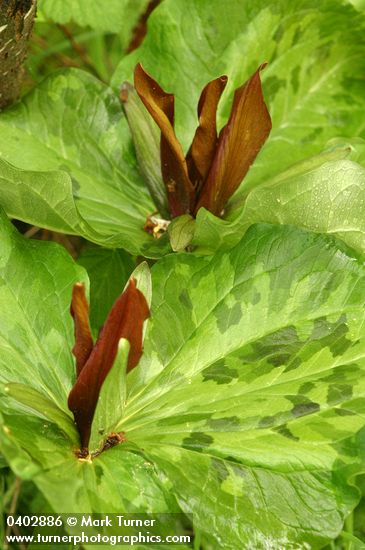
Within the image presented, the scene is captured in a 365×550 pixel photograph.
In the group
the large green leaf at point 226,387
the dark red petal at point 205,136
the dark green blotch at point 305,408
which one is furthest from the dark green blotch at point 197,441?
the dark red petal at point 205,136

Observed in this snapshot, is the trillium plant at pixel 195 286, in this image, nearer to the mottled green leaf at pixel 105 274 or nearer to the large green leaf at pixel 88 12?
the mottled green leaf at pixel 105 274

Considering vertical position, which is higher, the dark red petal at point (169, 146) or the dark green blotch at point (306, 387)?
the dark red petal at point (169, 146)

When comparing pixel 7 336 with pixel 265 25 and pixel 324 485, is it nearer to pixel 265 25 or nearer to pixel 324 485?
pixel 324 485

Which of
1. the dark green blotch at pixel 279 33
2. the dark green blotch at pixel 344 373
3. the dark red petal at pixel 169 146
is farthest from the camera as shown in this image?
the dark green blotch at pixel 279 33

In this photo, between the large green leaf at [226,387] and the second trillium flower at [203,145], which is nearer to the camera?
the large green leaf at [226,387]

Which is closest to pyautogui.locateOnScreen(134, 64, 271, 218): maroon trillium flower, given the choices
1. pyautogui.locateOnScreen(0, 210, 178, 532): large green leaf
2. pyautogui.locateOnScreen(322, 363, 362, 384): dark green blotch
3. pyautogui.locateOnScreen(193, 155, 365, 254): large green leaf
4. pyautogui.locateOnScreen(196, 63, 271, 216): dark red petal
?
pyautogui.locateOnScreen(196, 63, 271, 216): dark red petal

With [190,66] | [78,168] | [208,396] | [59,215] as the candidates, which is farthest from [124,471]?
[190,66]

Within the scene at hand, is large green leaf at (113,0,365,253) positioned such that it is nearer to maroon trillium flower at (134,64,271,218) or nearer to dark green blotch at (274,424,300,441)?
maroon trillium flower at (134,64,271,218)
